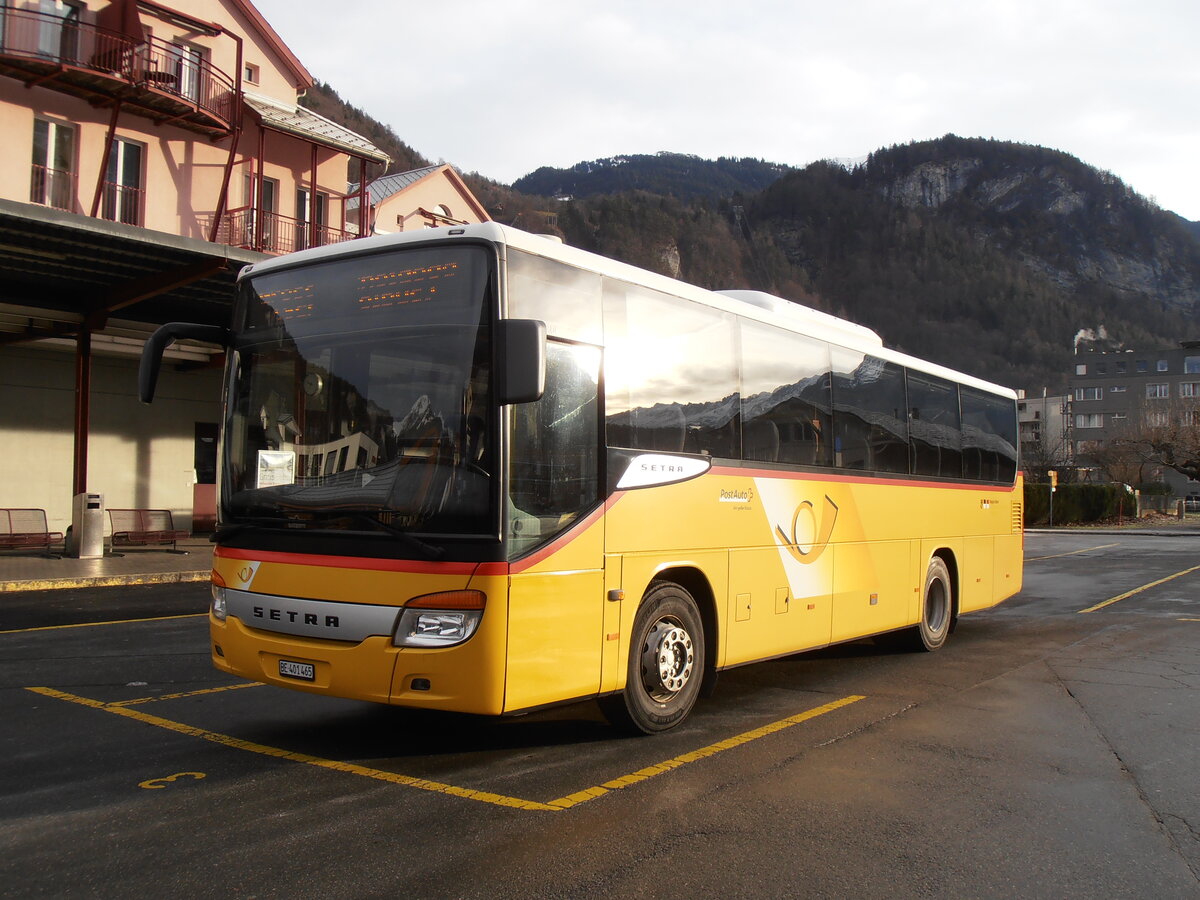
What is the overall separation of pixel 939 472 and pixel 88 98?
20.5m

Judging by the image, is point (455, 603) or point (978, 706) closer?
point (455, 603)

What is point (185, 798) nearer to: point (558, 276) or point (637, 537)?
point (637, 537)

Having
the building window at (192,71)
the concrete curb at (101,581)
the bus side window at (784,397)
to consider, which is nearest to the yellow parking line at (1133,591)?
the bus side window at (784,397)

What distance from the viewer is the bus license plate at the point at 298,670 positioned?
5664 mm

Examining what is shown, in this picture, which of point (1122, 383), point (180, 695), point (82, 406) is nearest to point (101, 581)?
point (82, 406)

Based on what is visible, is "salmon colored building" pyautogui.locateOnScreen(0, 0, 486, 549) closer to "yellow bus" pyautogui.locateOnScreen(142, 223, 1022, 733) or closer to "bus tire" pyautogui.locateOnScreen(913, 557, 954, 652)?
"yellow bus" pyautogui.locateOnScreen(142, 223, 1022, 733)

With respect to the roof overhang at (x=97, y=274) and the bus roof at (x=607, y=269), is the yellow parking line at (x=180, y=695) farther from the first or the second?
the roof overhang at (x=97, y=274)

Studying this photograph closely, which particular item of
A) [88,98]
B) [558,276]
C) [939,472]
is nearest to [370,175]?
[88,98]

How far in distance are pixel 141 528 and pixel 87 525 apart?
11.5ft

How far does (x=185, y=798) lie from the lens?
513cm

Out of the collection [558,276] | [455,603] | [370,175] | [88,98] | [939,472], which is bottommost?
[455,603]

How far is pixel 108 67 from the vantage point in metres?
23.2

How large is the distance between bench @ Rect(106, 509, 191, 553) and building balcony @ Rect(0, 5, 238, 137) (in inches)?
360

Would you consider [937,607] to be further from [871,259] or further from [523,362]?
[871,259]
